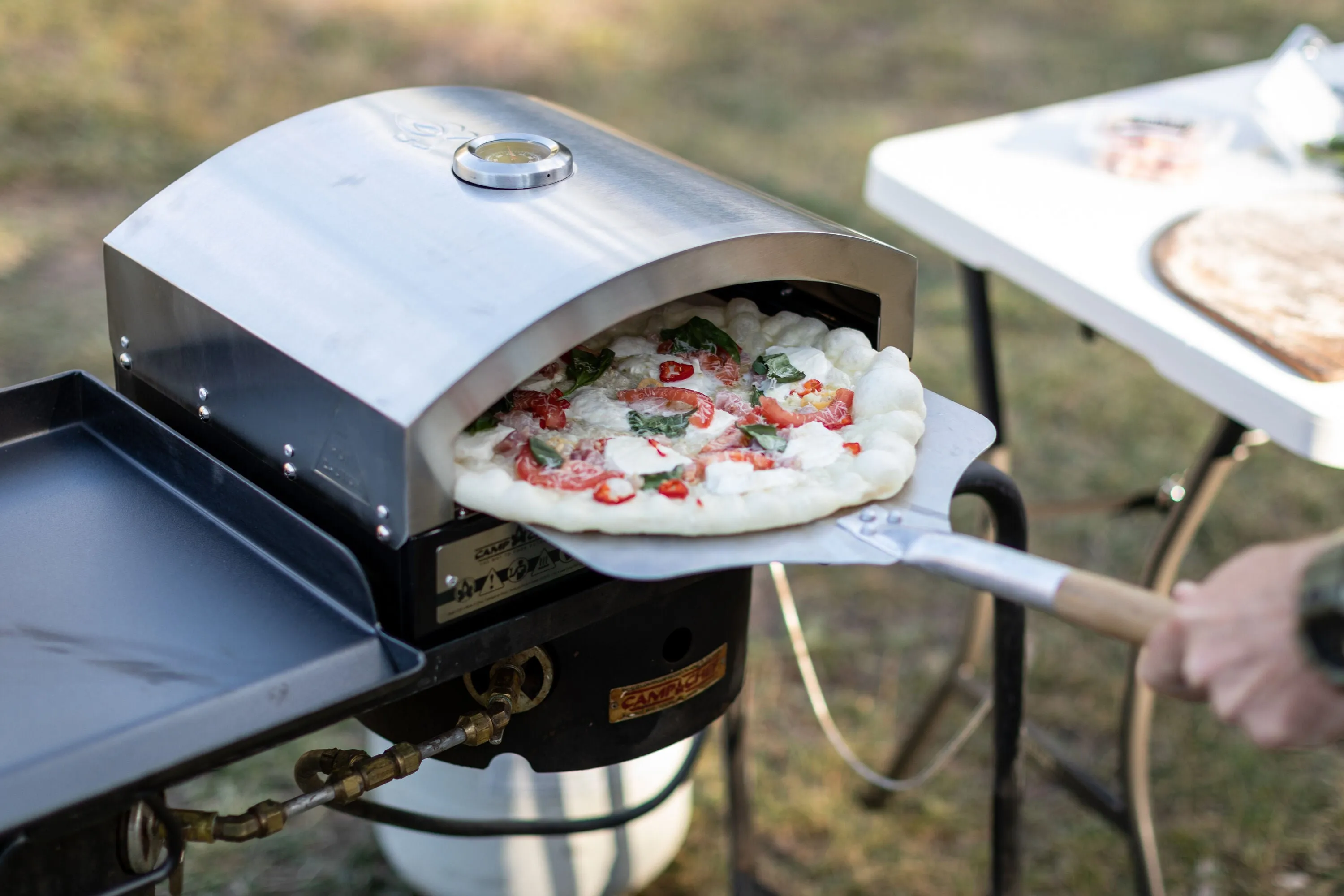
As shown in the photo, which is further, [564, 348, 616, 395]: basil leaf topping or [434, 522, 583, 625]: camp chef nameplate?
[564, 348, 616, 395]: basil leaf topping

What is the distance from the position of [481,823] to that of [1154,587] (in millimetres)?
1282

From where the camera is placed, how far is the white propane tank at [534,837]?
6.86ft

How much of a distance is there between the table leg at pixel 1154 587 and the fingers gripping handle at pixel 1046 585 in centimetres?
108

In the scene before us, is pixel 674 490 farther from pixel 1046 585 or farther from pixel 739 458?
pixel 1046 585

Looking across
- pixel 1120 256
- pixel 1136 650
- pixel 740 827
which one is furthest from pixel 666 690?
pixel 1136 650

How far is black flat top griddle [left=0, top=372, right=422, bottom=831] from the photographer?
3.59ft

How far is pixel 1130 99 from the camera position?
2.68 m

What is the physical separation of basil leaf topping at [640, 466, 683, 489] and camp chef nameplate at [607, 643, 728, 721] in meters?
0.39

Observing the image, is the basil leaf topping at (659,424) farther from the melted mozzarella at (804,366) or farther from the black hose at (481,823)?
the black hose at (481,823)

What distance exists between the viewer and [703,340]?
167 centimetres

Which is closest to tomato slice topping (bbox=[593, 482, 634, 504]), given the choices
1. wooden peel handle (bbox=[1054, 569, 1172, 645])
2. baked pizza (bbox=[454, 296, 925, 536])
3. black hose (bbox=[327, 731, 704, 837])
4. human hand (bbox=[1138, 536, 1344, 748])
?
baked pizza (bbox=[454, 296, 925, 536])

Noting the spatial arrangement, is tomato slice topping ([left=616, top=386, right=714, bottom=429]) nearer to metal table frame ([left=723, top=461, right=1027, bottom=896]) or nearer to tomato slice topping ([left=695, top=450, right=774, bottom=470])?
tomato slice topping ([left=695, top=450, right=774, bottom=470])

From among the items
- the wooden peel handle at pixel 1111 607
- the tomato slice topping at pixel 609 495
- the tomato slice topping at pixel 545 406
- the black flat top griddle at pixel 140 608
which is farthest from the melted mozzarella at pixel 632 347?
the wooden peel handle at pixel 1111 607

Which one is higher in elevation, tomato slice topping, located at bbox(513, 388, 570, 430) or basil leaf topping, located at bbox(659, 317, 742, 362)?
basil leaf topping, located at bbox(659, 317, 742, 362)
